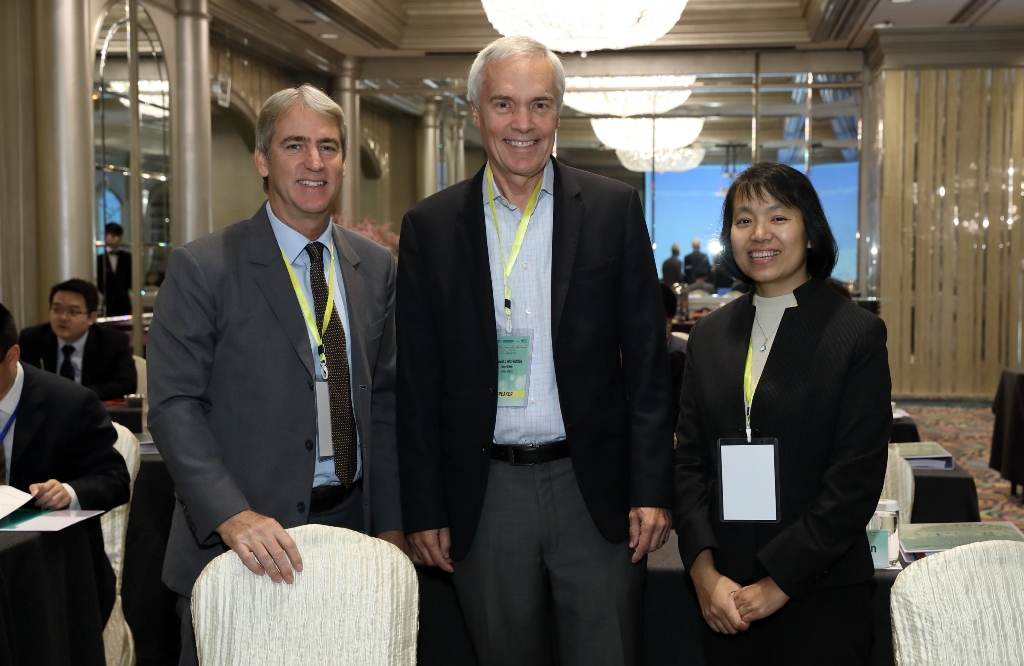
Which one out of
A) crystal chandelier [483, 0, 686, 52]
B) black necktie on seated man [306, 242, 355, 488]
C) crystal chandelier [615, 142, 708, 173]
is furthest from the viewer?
crystal chandelier [615, 142, 708, 173]

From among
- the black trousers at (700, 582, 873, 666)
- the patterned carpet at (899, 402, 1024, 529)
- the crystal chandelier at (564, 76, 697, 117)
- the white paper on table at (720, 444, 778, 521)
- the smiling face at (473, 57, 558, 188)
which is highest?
the crystal chandelier at (564, 76, 697, 117)

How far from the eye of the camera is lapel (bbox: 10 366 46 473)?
2881mm

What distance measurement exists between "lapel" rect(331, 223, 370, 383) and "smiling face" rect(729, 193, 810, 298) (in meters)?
0.82

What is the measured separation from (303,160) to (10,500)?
1370mm

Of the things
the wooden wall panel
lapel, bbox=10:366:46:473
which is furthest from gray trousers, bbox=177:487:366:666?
the wooden wall panel

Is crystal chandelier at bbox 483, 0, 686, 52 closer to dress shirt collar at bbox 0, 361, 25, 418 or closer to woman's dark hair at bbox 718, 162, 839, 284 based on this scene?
dress shirt collar at bbox 0, 361, 25, 418

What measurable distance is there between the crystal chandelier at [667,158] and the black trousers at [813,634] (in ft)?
34.0

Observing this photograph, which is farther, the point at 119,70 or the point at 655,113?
the point at 655,113

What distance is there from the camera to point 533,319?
2.01 m

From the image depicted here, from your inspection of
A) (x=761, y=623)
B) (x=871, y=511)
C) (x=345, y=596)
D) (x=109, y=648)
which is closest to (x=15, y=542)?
(x=109, y=648)

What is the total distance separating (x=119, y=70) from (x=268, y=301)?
6.20 meters

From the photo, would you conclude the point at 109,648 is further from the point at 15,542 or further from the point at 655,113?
the point at 655,113

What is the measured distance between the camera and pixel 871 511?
185cm

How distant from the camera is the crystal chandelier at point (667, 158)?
38.7 feet
